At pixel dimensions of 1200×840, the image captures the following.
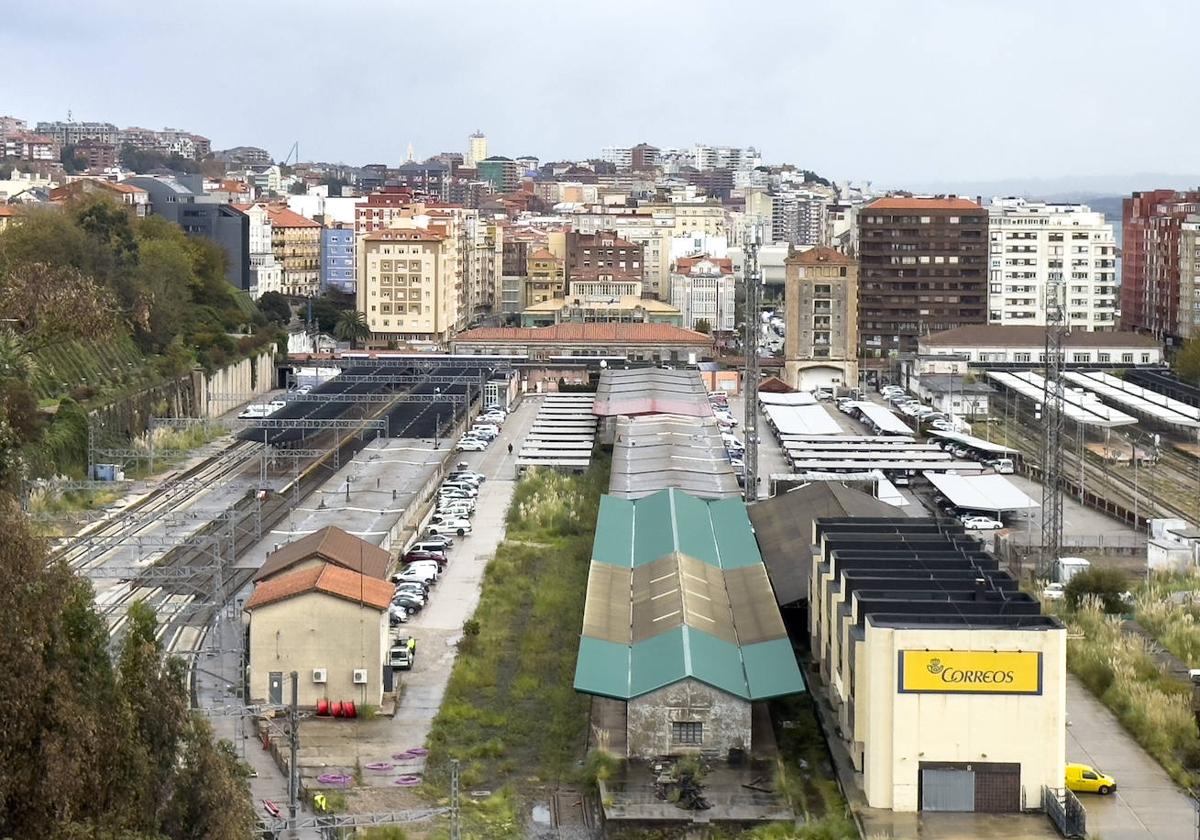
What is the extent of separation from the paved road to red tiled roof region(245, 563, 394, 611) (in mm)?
4263

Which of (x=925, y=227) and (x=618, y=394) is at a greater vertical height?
(x=925, y=227)

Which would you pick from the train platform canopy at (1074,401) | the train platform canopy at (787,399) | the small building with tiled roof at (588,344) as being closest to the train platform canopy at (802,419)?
the train platform canopy at (787,399)

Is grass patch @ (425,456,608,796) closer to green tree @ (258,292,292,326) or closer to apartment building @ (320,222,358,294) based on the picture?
green tree @ (258,292,292,326)

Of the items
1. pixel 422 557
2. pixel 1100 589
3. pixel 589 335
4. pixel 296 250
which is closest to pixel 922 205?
pixel 589 335

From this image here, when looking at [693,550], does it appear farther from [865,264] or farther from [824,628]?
[865,264]

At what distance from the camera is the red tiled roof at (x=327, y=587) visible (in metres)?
11.8

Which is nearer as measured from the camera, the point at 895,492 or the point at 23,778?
the point at 23,778

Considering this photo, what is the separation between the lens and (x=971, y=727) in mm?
9641

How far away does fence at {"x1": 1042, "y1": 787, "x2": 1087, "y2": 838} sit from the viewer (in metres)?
9.20

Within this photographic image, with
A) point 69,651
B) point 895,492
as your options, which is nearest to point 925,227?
point 895,492

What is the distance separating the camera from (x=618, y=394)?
27266 millimetres

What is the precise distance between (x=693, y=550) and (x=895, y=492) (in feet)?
20.8

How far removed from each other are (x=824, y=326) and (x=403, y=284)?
963 cm

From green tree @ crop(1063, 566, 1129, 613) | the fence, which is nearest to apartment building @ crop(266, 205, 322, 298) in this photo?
green tree @ crop(1063, 566, 1129, 613)
